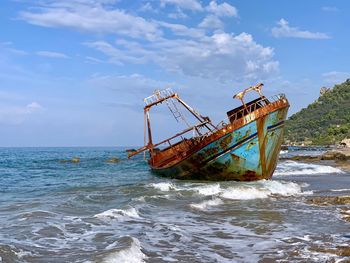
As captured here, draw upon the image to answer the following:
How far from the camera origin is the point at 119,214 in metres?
Result: 13.6

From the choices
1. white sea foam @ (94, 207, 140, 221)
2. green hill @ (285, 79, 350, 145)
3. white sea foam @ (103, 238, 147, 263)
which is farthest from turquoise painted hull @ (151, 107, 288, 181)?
green hill @ (285, 79, 350, 145)

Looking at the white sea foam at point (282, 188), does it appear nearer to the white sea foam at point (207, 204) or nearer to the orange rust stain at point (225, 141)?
the orange rust stain at point (225, 141)

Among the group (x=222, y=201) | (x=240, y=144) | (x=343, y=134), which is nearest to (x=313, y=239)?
(x=222, y=201)

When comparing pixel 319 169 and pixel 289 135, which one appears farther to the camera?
pixel 289 135

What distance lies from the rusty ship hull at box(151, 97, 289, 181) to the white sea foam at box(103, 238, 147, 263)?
465 inches

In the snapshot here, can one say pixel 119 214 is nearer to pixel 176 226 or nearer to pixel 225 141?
pixel 176 226

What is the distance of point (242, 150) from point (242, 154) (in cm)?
22

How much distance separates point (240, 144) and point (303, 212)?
7018 mm

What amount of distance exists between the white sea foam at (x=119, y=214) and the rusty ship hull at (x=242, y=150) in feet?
23.9

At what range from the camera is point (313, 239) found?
33.2 ft

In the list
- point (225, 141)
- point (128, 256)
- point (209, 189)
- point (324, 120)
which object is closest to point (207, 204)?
point (209, 189)

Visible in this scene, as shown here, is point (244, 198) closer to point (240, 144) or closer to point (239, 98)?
point (240, 144)

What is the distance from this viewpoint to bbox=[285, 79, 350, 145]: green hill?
113m

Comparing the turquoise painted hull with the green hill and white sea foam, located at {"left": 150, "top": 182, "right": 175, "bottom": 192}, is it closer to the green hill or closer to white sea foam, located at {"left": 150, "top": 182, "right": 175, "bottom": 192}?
white sea foam, located at {"left": 150, "top": 182, "right": 175, "bottom": 192}
